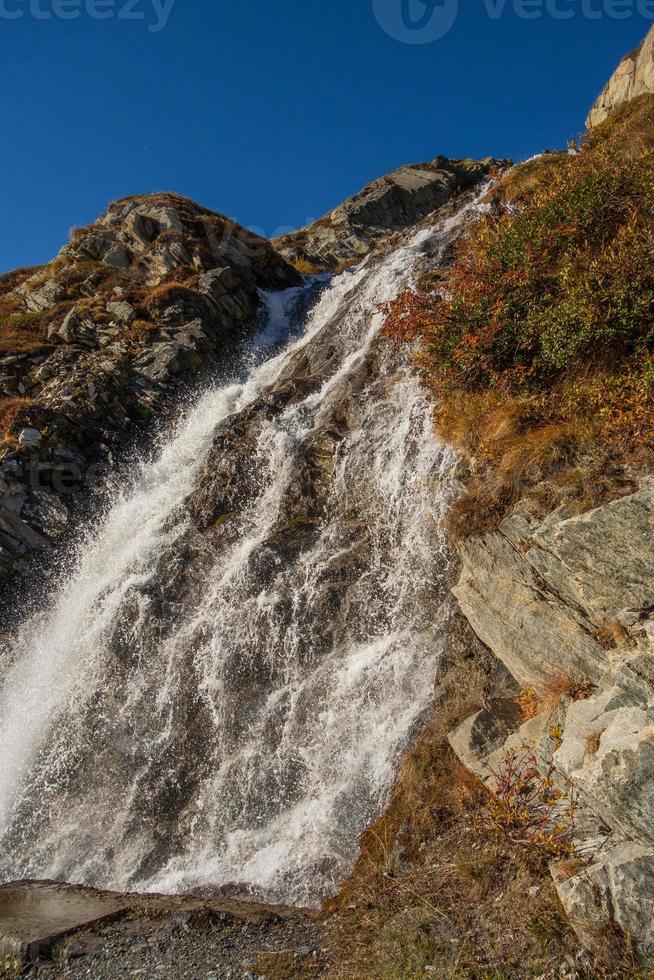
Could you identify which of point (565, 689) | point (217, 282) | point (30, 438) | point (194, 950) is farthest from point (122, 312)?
point (565, 689)

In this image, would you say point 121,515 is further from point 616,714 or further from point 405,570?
point 616,714

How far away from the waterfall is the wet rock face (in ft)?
13.6

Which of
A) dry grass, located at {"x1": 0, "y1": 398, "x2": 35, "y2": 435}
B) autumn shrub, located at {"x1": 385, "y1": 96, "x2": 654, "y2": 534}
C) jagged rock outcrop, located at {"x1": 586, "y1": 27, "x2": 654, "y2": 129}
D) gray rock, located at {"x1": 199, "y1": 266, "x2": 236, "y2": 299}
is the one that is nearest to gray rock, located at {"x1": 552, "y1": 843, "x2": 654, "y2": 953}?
autumn shrub, located at {"x1": 385, "y1": 96, "x2": 654, "y2": 534}

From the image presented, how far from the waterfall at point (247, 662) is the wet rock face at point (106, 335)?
414cm

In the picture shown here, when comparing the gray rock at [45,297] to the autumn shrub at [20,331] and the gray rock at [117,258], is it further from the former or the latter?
the gray rock at [117,258]

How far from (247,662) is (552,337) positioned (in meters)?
9.41

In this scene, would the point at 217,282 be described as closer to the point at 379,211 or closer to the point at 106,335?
the point at 106,335

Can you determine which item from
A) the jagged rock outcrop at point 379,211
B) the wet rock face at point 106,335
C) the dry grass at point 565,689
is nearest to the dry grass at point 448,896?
the dry grass at point 565,689

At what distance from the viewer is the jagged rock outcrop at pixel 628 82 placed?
89.0 ft

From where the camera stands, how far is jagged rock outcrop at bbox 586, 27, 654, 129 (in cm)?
2712

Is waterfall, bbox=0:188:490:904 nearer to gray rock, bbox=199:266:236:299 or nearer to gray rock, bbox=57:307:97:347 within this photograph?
gray rock, bbox=57:307:97:347

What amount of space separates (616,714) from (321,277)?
1421 inches

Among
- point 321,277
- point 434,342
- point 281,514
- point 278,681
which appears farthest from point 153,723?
point 321,277

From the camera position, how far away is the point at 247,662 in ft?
41.6
